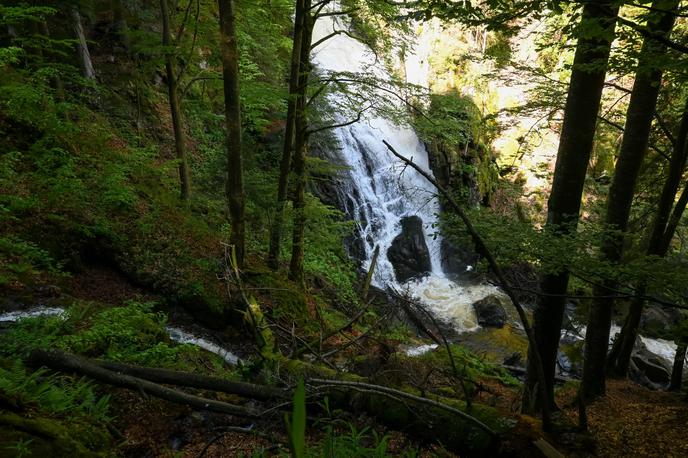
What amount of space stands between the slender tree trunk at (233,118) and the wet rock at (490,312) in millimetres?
8802

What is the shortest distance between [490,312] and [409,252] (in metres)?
3.96

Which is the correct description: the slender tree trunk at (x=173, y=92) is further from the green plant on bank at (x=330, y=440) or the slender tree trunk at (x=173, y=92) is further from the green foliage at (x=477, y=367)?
the green plant on bank at (x=330, y=440)

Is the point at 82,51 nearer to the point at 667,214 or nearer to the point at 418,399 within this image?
the point at 418,399

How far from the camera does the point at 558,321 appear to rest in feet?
13.8

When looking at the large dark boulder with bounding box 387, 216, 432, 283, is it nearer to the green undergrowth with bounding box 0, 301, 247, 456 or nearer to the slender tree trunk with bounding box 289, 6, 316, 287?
the slender tree trunk with bounding box 289, 6, 316, 287

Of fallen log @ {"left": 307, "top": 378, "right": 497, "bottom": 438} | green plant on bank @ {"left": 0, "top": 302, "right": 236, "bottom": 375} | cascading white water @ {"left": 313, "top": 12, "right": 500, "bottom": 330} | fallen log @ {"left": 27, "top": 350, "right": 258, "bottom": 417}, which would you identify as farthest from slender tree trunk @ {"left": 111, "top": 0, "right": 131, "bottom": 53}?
fallen log @ {"left": 307, "top": 378, "right": 497, "bottom": 438}

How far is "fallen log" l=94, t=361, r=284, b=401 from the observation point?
3.96 metres

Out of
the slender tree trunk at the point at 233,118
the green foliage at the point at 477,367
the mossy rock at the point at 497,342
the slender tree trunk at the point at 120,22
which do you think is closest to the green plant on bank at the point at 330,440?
the green foliage at the point at 477,367

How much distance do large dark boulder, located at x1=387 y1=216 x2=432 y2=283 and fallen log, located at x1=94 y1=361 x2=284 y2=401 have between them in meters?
11.8

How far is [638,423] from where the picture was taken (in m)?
5.29

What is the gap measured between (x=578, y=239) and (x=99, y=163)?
8.45 meters

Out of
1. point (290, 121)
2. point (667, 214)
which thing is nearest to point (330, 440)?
point (667, 214)

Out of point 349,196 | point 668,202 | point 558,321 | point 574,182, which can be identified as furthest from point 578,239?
point 349,196

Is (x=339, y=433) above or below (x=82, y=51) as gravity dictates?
below
